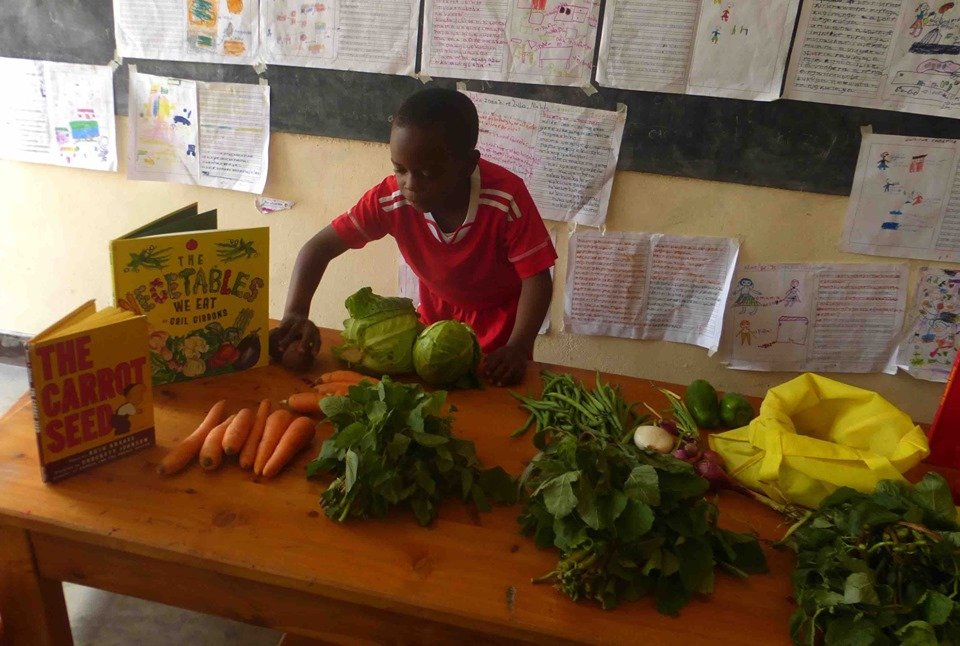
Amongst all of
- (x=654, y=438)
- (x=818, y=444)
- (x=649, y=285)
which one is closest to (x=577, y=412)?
(x=654, y=438)

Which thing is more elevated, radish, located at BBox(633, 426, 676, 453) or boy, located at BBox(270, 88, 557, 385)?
boy, located at BBox(270, 88, 557, 385)

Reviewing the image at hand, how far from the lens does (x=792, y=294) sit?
2.72 m

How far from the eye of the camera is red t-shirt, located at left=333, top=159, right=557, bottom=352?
1993mm

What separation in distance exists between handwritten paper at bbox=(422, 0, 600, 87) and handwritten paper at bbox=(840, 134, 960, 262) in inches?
43.6

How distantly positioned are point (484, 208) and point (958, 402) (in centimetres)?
127

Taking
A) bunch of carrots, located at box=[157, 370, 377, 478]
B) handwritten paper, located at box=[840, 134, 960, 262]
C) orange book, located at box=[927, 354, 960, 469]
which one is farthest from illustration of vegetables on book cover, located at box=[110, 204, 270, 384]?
handwritten paper, located at box=[840, 134, 960, 262]

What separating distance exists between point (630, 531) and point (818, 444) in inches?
19.3

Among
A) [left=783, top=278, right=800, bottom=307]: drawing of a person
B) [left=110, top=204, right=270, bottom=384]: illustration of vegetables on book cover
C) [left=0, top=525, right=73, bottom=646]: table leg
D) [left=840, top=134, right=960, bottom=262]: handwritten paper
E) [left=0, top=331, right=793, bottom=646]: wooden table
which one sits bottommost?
[left=0, top=525, right=73, bottom=646]: table leg

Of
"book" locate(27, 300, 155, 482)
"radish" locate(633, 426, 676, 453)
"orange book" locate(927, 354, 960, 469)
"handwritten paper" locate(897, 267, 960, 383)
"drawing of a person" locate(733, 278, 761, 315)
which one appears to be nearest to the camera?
"book" locate(27, 300, 155, 482)

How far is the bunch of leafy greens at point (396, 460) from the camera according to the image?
1.20m

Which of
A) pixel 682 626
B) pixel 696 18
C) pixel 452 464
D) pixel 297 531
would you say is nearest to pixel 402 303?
pixel 452 464

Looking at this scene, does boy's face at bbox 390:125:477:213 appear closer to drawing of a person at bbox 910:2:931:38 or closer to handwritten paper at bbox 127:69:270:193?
handwritten paper at bbox 127:69:270:193

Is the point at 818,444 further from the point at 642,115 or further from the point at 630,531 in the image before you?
the point at 642,115

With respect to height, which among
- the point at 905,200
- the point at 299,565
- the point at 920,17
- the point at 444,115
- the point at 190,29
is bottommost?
the point at 299,565
